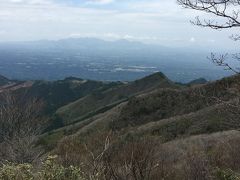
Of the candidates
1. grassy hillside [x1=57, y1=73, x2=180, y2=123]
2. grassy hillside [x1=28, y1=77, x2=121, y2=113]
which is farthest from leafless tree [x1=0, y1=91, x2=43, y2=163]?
grassy hillside [x1=28, y1=77, x2=121, y2=113]

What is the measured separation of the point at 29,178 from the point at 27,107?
86.9 feet

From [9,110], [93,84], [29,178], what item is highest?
[29,178]

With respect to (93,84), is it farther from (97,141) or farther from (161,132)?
(97,141)

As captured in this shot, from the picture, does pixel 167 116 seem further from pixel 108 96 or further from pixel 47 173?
pixel 108 96

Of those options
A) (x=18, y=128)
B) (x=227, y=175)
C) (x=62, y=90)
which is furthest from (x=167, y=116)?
(x=62, y=90)

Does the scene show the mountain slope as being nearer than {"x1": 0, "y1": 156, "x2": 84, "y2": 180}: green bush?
No

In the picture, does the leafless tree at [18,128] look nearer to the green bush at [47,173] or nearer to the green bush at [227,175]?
the green bush at [227,175]

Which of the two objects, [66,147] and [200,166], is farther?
[66,147]

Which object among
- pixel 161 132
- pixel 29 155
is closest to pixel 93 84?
pixel 161 132

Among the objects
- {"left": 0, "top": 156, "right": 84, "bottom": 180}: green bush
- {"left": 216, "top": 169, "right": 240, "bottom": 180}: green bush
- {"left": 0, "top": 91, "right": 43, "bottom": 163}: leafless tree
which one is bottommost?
{"left": 0, "top": 91, "right": 43, "bottom": 163}: leafless tree

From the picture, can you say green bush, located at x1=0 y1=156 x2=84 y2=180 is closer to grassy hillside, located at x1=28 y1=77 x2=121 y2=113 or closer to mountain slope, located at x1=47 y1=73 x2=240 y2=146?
mountain slope, located at x1=47 y1=73 x2=240 y2=146

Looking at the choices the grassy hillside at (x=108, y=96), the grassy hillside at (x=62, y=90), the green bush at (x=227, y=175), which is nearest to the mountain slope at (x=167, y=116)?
the green bush at (x=227, y=175)

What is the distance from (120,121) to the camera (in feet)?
201

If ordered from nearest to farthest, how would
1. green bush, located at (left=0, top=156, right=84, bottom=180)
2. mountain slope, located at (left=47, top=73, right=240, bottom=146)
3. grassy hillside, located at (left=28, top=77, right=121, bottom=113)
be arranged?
green bush, located at (left=0, top=156, right=84, bottom=180) → mountain slope, located at (left=47, top=73, right=240, bottom=146) → grassy hillside, located at (left=28, top=77, right=121, bottom=113)
